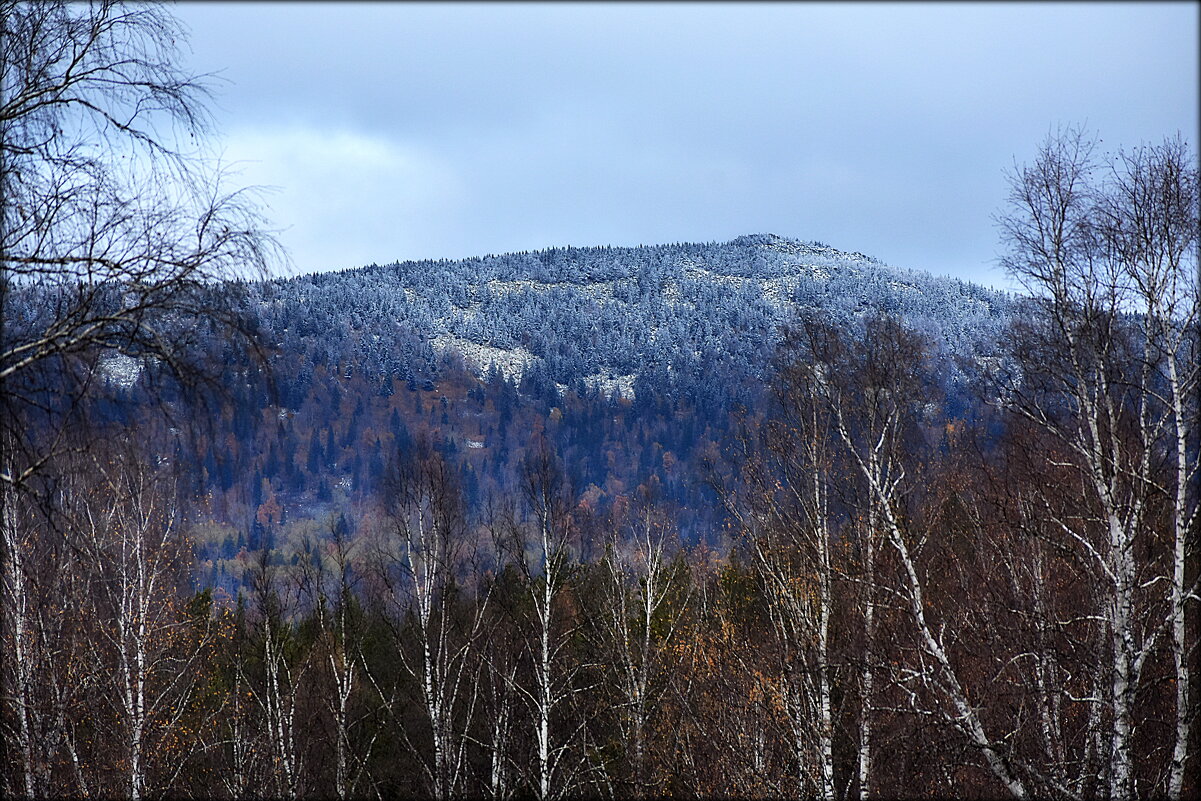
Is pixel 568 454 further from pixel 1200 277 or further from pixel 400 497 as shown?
pixel 1200 277

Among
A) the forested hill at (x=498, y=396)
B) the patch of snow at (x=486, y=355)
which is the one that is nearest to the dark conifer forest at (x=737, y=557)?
the forested hill at (x=498, y=396)

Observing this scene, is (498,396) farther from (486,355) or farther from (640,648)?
(640,648)

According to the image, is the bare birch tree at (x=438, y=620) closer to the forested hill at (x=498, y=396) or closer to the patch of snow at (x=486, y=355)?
the forested hill at (x=498, y=396)

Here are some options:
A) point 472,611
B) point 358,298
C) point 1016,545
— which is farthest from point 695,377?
point 1016,545

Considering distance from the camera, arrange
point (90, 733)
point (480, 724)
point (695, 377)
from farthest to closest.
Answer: point (695, 377)
point (480, 724)
point (90, 733)

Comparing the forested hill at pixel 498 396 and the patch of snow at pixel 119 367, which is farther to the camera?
the forested hill at pixel 498 396

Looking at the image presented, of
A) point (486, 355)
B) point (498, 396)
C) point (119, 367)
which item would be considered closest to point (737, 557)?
point (119, 367)

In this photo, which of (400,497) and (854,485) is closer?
(854,485)

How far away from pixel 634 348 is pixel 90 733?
535 feet

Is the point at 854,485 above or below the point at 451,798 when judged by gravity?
above

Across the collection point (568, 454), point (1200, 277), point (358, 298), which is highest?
point (358, 298)

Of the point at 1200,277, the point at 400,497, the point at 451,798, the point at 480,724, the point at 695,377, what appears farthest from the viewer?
the point at 695,377

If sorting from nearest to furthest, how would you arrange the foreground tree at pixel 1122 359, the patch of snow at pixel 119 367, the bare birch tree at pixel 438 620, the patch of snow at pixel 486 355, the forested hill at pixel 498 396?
the patch of snow at pixel 119 367 < the foreground tree at pixel 1122 359 < the bare birch tree at pixel 438 620 < the forested hill at pixel 498 396 < the patch of snow at pixel 486 355

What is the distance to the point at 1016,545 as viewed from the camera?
1522 cm
